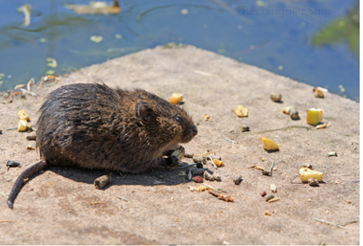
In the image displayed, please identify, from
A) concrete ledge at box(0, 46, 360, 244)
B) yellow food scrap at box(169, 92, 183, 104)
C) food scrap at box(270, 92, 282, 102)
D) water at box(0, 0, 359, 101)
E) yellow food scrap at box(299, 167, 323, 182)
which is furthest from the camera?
water at box(0, 0, 359, 101)

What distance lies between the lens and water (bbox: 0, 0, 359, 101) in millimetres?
9445

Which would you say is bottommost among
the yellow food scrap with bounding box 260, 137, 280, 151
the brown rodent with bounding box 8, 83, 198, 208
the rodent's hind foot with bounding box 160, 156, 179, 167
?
the rodent's hind foot with bounding box 160, 156, 179, 167

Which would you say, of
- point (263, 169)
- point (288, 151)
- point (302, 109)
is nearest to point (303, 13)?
point (302, 109)

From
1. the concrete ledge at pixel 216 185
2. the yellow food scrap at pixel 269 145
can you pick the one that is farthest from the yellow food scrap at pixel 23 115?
the yellow food scrap at pixel 269 145

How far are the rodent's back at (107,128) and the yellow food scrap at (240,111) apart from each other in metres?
1.95

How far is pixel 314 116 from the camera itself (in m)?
7.14

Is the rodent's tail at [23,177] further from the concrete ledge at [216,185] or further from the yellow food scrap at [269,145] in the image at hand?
the yellow food scrap at [269,145]

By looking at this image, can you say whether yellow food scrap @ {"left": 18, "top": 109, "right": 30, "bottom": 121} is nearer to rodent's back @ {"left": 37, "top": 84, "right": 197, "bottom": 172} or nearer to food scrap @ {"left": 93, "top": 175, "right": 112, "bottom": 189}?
rodent's back @ {"left": 37, "top": 84, "right": 197, "bottom": 172}

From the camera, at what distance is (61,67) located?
9.00 metres

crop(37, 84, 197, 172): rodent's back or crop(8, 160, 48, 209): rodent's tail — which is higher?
crop(37, 84, 197, 172): rodent's back

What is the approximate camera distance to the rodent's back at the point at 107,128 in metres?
4.97

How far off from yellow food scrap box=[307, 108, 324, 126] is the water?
212 centimetres

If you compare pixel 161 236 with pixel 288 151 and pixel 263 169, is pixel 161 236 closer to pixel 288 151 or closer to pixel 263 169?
pixel 263 169

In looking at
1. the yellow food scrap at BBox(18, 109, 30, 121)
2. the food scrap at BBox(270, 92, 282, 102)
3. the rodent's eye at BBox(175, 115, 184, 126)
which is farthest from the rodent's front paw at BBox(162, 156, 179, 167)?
the food scrap at BBox(270, 92, 282, 102)
